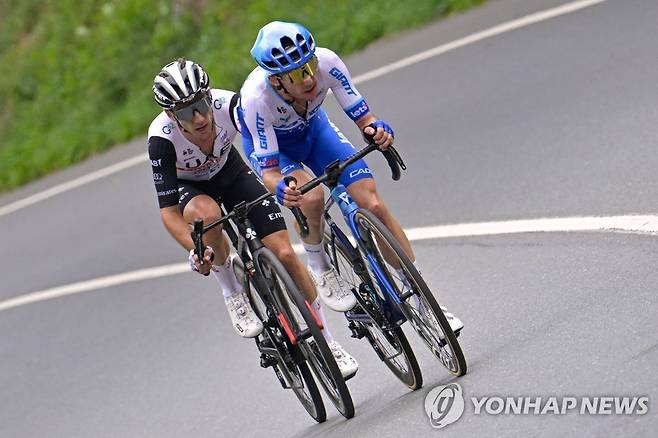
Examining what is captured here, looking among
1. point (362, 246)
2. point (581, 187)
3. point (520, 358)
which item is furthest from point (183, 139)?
point (581, 187)

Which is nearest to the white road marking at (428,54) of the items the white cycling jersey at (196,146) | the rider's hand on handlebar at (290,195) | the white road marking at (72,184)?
the white road marking at (72,184)

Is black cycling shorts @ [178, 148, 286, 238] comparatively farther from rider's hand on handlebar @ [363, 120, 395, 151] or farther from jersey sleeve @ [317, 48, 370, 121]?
rider's hand on handlebar @ [363, 120, 395, 151]

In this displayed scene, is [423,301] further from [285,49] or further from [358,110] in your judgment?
[285,49]

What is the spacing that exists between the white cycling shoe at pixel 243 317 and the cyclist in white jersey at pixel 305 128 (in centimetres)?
44

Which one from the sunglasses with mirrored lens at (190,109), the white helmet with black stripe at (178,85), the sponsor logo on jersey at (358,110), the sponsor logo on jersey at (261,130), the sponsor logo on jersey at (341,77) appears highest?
the white helmet with black stripe at (178,85)

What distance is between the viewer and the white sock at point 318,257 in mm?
8547

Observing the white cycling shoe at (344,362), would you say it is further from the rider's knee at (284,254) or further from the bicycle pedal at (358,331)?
the rider's knee at (284,254)

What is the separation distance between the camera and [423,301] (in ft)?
24.9

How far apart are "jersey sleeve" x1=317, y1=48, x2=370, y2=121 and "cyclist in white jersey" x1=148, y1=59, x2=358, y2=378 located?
735mm

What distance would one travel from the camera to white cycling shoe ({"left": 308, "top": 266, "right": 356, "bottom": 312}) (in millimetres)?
8281

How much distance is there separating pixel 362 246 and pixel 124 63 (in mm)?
12268

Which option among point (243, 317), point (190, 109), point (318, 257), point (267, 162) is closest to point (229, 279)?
point (243, 317)

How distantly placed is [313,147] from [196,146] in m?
0.72

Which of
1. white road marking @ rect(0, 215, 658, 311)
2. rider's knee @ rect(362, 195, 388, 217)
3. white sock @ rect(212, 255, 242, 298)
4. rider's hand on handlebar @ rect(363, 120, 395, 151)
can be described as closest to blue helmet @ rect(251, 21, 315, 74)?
rider's hand on handlebar @ rect(363, 120, 395, 151)
